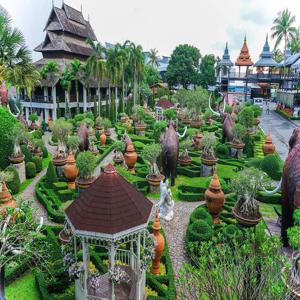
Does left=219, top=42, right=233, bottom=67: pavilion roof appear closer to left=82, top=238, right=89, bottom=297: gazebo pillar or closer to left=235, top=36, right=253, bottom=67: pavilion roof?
left=235, top=36, right=253, bottom=67: pavilion roof

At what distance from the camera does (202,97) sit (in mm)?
36562

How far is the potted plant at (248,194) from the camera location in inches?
513

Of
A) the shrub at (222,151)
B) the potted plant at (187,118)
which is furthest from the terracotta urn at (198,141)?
the potted plant at (187,118)

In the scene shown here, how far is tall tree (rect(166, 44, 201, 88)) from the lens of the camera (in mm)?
68500

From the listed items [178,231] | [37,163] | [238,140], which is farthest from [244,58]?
[178,231]

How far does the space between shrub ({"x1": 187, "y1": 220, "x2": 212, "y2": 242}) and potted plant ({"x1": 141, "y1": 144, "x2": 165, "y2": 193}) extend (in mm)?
6236

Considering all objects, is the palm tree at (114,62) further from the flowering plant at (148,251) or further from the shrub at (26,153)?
the flowering plant at (148,251)

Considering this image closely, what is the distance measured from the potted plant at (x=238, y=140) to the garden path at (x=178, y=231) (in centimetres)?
910

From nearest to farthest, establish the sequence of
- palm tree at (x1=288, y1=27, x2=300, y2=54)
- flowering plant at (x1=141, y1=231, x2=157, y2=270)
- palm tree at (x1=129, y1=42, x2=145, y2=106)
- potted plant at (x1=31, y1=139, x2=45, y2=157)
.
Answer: flowering plant at (x1=141, y1=231, x2=157, y2=270)
potted plant at (x1=31, y1=139, x2=45, y2=157)
palm tree at (x1=129, y1=42, x2=145, y2=106)
palm tree at (x1=288, y1=27, x2=300, y2=54)

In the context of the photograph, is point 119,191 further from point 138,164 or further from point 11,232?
point 138,164

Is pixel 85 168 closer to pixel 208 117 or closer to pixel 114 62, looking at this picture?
pixel 208 117

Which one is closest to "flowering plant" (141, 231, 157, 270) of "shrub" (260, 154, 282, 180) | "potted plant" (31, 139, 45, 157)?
"shrub" (260, 154, 282, 180)

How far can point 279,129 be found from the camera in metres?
39.5

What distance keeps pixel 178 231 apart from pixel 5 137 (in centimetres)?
1304
